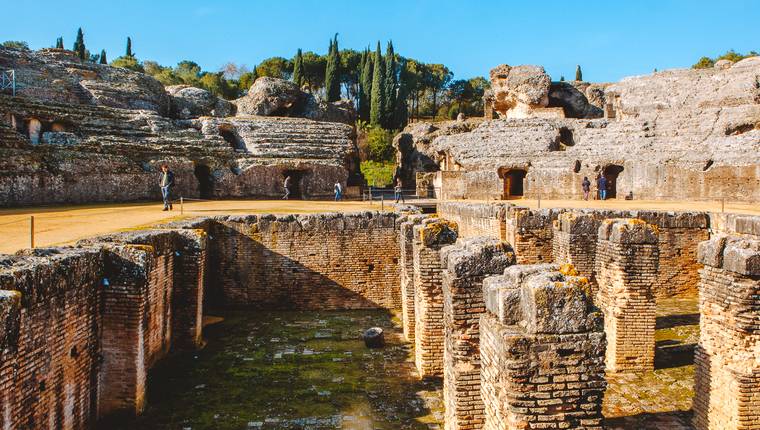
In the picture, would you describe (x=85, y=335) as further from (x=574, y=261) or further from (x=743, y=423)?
(x=574, y=261)

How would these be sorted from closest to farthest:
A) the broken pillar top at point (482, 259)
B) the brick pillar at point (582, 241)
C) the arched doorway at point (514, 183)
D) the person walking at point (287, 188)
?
the broken pillar top at point (482, 259) → the brick pillar at point (582, 241) → the person walking at point (287, 188) → the arched doorway at point (514, 183)

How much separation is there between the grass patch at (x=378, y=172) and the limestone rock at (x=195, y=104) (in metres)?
11.7

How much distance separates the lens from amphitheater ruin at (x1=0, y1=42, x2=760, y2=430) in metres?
4.62

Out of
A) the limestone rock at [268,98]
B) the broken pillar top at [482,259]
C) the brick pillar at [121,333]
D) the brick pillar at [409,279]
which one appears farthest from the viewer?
the limestone rock at [268,98]

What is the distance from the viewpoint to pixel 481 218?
1558 centimetres

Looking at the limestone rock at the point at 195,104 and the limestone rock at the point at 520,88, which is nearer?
the limestone rock at the point at 195,104

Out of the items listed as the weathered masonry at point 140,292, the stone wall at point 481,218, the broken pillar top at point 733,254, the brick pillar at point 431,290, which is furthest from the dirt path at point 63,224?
the broken pillar top at point 733,254

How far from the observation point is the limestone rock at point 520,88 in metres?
40.6

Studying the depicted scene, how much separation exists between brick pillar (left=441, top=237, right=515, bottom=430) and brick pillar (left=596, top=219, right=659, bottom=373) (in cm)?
383

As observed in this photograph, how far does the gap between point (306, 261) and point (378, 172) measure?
33.2m

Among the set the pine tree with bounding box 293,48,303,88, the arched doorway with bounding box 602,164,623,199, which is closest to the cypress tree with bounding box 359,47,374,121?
the pine tree with bounding box 293,48,303,88

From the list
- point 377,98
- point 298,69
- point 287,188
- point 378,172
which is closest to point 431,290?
point 287,188

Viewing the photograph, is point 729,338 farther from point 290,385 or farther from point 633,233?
point 290,385

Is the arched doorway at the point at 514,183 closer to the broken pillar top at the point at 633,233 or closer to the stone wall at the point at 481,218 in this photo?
the stone wall at the point at 481,218
